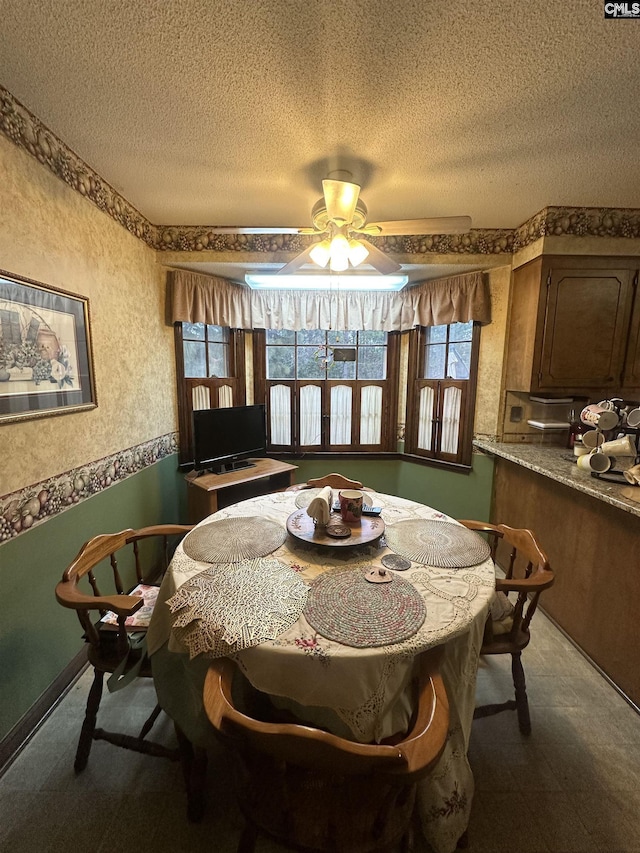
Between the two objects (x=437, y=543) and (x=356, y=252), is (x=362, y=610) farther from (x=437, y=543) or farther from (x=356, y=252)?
(x=356, y=252)

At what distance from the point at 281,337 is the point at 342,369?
624 millimetres

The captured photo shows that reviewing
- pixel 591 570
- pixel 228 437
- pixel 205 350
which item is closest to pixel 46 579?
pixel 228 437

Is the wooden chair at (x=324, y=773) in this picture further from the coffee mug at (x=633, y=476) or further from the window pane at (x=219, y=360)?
the window pane at (x=219, y=360)

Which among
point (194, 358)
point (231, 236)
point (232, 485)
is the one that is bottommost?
point (232, 485)

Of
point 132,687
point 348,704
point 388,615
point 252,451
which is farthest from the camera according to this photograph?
point 252,451

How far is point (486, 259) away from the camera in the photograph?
257cm

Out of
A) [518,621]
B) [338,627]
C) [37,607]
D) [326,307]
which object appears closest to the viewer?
[338,627]

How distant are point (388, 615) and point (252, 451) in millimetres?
2031

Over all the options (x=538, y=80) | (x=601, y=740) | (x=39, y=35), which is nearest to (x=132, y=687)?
(x=601, y=740)

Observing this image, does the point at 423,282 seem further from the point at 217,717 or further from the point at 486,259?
the point at 217,717

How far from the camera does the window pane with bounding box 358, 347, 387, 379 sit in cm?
314

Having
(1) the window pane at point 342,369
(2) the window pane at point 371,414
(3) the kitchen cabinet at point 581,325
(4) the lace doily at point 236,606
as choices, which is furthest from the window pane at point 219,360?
(3) the kitchen cabinet at point 581,325

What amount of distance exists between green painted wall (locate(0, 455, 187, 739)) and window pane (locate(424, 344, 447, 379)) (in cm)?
259

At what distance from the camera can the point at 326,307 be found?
2.92 meters
